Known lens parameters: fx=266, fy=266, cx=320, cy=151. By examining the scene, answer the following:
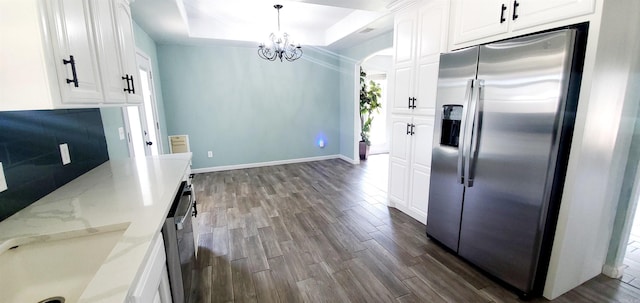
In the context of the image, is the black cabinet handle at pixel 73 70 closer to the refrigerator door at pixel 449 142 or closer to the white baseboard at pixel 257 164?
the refrigerator door at pixel 449 142

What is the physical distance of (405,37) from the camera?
9.21ft

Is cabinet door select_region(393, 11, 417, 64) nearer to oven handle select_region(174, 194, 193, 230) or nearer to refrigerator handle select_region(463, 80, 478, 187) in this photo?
refrigerator handle select_region(463, 80, 478, 187)

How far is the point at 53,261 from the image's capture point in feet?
3.32

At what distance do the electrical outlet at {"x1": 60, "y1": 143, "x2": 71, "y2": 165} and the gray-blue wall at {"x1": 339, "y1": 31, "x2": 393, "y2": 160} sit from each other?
4225mm

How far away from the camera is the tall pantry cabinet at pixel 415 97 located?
248cm

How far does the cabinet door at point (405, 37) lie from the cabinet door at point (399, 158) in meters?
0.66

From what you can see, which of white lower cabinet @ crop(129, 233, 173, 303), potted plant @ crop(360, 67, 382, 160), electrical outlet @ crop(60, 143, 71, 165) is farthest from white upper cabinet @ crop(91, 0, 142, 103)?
potted plant @ crop(360, 67, 382, 160)

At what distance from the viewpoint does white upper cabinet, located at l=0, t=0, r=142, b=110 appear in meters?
0.89

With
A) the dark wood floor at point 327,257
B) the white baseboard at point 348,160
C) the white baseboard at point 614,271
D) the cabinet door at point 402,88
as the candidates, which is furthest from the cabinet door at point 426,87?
the white baseboard at point 348,160

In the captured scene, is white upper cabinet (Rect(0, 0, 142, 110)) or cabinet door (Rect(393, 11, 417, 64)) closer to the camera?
white upper cabinet (Rect(0, 0, 142, 110))

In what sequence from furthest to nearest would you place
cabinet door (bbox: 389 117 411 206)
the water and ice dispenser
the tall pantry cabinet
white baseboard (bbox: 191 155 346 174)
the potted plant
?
the potted plant
white baseboard (bbox: 191 155 346 174)
cabinet door (bbox: 389 117 411 206)
the tall pantry cabinet
the water and ice dispenser

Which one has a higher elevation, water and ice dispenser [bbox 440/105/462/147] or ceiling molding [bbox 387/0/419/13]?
ceiling molding [bbox 387/0/419/13]

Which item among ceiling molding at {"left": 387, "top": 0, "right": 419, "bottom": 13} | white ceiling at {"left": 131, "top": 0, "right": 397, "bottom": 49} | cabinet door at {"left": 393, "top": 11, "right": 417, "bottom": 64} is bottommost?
cabinet door at {"left": 393, "top": 11, "right": 417, "bottom": 64}

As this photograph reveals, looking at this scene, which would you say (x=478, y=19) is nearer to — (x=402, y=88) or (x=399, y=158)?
(x=402, y=88)
